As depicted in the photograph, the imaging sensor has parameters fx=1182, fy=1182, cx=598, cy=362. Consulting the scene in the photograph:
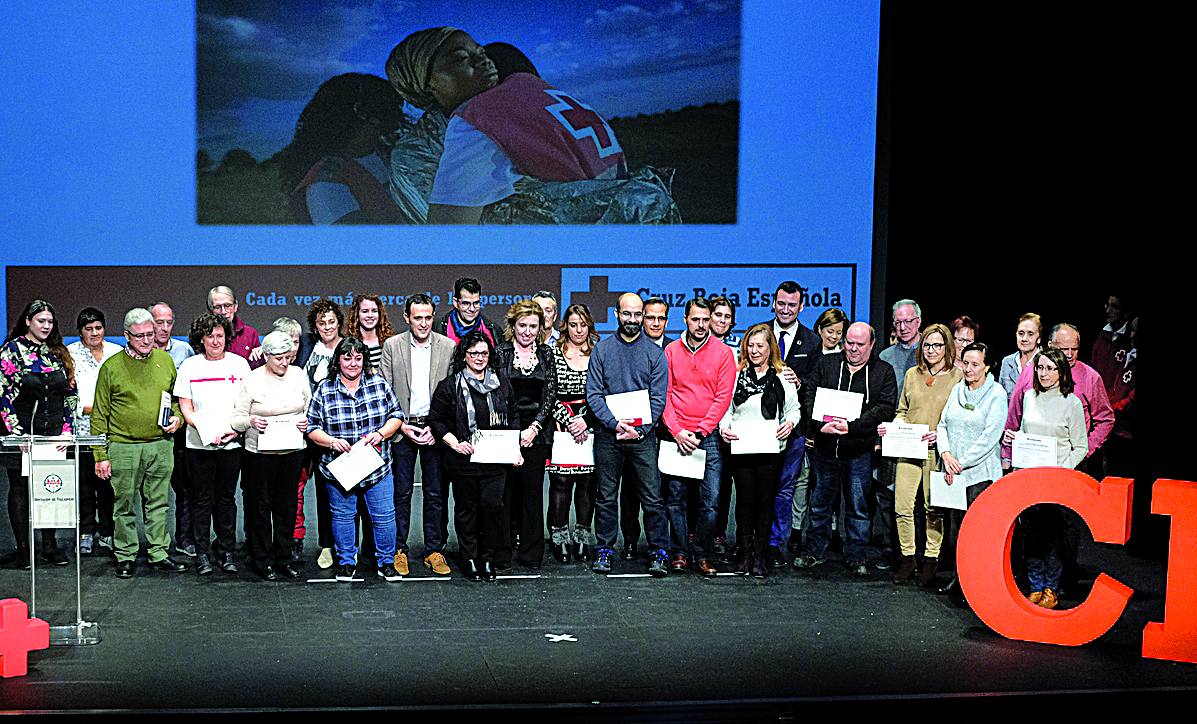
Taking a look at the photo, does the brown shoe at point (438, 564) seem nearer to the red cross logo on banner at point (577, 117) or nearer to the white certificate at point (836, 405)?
the white certificate at point (836, 405)

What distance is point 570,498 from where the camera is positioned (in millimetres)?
6434

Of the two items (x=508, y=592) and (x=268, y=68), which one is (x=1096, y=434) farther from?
(x=268, y=68)

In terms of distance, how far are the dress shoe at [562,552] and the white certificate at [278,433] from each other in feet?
5.09

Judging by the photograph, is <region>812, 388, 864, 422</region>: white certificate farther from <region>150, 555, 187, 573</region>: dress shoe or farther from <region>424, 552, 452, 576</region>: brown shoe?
<region>150, 555, 187, 573</region>: dress shoe

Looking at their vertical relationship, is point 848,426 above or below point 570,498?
above

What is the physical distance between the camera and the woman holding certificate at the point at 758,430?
604cm

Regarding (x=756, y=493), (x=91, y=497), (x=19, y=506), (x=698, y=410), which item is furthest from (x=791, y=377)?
(x=19, y=506)

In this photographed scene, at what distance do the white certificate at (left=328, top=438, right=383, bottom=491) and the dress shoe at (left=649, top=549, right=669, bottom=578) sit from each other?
153cm

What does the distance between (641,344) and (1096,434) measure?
7.84ft

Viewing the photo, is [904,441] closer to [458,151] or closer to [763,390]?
[763,390]

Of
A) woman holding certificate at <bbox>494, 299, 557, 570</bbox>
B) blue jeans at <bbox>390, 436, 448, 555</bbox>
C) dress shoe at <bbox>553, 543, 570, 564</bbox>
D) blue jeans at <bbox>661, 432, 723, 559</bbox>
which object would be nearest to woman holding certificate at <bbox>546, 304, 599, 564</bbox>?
dress shoe at <bbox>553, 543, 570, 564</bbox>

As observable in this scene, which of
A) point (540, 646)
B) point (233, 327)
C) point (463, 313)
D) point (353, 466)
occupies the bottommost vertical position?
point (540, 646)

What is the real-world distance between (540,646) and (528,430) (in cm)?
133

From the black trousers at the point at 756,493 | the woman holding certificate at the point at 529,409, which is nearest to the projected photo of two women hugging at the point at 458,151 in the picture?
the woman holding certificate at the point at 529,409
